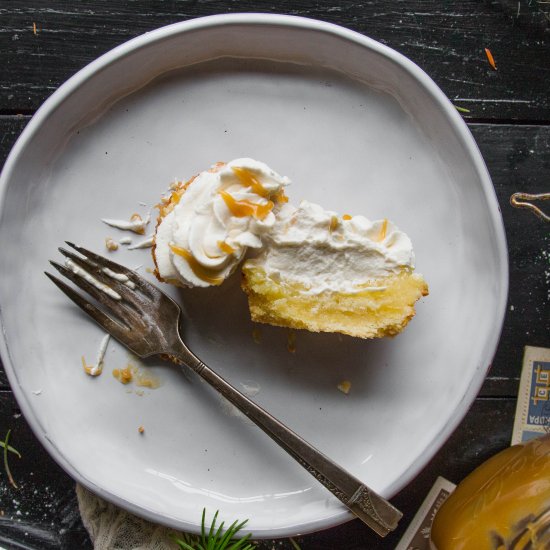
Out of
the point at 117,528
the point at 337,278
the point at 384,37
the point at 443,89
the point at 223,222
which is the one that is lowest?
the point at 117,528

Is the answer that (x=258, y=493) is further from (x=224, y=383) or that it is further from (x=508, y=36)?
(x=508, y=36)

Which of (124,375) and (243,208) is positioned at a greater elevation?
(243,208)

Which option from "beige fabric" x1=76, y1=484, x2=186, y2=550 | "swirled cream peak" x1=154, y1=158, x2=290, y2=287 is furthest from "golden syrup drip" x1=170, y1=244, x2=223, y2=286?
"beige fabric" x1=76, y1=484, x2=186, y2=550

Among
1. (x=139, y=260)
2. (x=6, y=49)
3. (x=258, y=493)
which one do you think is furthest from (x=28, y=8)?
(x=258, y=493)

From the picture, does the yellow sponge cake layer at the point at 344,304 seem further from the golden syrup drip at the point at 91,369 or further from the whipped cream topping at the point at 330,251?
the golden syrup drip at the point at 91,369

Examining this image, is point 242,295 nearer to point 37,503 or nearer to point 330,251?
point 330,251

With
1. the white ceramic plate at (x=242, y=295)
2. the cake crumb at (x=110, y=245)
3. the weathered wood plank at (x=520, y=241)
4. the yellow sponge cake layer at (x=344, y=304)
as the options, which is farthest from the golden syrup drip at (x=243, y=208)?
the weathered wood plank at (x=520, y=241)

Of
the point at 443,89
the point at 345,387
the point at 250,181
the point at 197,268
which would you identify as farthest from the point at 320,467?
the point at 443,89
